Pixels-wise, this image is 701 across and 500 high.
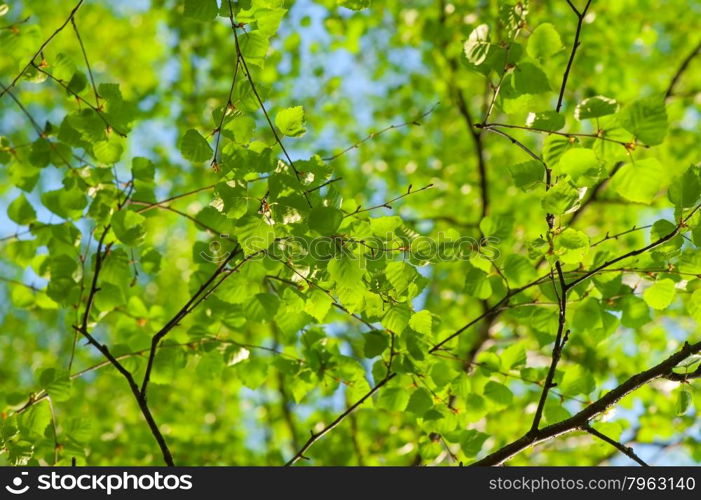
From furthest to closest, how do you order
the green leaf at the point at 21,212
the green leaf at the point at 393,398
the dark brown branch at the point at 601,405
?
the green leaf at the point at 21,212
the green leaf at the point at 393,398
the dark brown branch at the point at 601,405

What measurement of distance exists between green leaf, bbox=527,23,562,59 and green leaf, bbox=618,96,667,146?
0.32m

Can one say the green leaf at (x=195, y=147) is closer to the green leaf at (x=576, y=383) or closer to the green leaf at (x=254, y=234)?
the green leaf at (x=254, y=234)

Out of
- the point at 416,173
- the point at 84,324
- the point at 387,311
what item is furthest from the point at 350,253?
the point at 416,173

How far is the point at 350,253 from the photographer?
1.21 metres

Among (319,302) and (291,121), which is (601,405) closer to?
(319,302)

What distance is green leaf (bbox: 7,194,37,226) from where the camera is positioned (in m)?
1.84

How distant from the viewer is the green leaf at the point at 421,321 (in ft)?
4.52

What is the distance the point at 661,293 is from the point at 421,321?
0.65 metres

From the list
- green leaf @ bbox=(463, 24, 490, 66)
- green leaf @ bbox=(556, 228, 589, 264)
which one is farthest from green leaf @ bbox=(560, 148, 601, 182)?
green leaf @ bbox=(463, 24, 490, 66)

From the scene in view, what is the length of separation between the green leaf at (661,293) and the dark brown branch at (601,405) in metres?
0.18

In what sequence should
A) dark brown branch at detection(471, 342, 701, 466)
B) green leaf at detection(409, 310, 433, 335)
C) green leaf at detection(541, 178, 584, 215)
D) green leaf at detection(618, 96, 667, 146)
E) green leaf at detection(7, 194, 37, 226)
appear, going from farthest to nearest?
green leaf at detection(7, 194, 37, 226) → green leaf at detection(409, 310, 433, 335) → dark brown branch at detection(471, 342, 701, 466) → green leaf at detection(541, 178, 584, 215) → green leaf at detection(618, 96, 667, 146)

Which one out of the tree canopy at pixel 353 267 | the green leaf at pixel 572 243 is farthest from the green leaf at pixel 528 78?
the green leaf at pixel 572 243

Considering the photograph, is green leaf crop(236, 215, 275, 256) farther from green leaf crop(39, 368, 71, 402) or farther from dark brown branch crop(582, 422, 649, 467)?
dark brown branch crop(582, 422, 649, 467)
